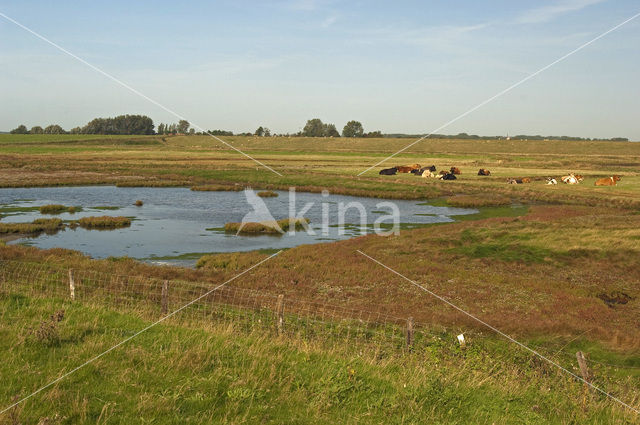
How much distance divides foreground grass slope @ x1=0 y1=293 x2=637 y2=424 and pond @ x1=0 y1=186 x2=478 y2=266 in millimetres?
16693

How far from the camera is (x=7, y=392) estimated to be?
242 inches

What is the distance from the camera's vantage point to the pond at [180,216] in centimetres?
2893

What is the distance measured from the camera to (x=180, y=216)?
40875mm

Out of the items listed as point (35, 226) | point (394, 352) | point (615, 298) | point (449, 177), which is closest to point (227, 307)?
point (394, 352)

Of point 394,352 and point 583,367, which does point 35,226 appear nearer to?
→ point 394,352

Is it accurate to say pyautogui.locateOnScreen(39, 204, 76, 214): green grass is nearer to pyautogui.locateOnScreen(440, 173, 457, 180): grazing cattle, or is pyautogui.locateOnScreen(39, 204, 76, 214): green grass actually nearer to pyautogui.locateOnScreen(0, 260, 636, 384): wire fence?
pyautogui.locateOnScreen(0, 260, 636, 384): wire fence

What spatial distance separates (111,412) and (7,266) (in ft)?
47.4

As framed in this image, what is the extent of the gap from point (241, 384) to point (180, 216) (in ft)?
117

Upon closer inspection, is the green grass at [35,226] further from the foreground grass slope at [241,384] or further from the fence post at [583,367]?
the fence post at [583,367]

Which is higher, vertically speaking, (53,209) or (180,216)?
(53,209)

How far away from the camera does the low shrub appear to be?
116 ft

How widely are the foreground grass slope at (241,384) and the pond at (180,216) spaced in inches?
657

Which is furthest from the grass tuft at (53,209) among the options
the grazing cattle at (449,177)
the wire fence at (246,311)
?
the grazing cattle at (449,177)

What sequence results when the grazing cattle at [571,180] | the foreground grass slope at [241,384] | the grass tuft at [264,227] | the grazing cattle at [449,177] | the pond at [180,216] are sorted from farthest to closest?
the grazing cattle at [449,177], the grazing cattle at [571,180], the grass tuft at [264,227], the pond at [180,216], the foreground grass slope at [241,384]
